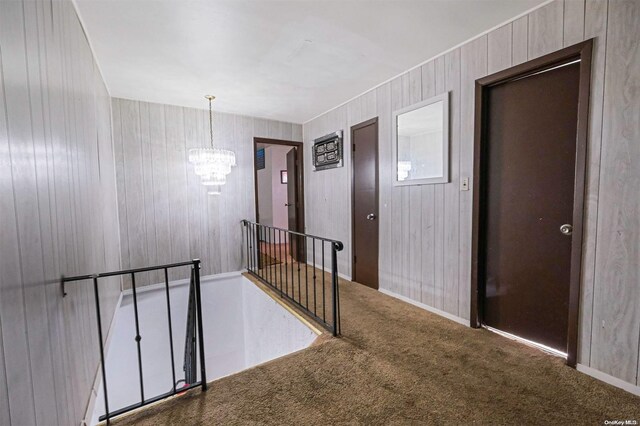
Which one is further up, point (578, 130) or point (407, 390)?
point (578, 130)

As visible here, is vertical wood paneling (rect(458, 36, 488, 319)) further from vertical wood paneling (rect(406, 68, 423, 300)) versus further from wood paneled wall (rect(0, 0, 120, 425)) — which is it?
wood paneled wall (rect(0, 0, 120, 425))

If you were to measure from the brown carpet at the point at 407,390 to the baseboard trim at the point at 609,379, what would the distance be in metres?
0.04

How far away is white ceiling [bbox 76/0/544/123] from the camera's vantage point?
1906 mm

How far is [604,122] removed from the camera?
1.67m

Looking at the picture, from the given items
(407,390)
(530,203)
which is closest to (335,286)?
(407,390)

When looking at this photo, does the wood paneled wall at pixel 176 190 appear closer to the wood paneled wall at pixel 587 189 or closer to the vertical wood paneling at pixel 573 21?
the wood paneled wall at pixel 587 189

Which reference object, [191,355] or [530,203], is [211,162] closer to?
[191,355]

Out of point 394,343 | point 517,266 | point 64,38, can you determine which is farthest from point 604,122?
point 64,38

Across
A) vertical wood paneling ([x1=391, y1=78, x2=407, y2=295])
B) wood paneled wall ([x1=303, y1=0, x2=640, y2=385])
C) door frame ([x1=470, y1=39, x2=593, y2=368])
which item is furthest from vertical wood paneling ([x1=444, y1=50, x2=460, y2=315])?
vertical wood paneling ([x1=391, y1=78, x2=407, y2=295])

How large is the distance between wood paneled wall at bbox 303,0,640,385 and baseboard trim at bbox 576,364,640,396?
3 cm

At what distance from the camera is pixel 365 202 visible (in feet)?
11.7

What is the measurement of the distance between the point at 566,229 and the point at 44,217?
2.89m

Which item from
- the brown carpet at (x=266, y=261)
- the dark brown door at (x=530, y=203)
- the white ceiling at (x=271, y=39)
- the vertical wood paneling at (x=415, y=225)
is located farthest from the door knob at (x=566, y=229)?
the brown carpet at (x=266, y=261)

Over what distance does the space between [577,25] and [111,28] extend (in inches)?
125
